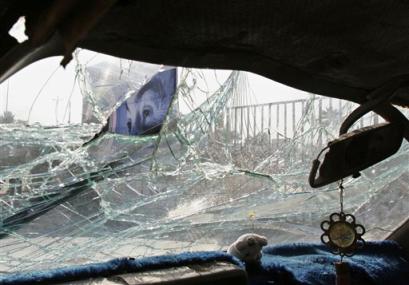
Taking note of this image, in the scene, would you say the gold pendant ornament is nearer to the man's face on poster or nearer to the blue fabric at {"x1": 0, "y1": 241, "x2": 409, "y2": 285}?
the blue fabric at {"x1": 0, "y1": 241, "x2": 409, "y2": 285}

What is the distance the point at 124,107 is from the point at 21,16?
6.27 ft

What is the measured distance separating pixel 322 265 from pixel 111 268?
0.82 meters

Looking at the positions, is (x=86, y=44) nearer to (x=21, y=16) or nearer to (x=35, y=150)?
(x=21, y=16)

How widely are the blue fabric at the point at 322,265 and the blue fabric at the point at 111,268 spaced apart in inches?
9.1

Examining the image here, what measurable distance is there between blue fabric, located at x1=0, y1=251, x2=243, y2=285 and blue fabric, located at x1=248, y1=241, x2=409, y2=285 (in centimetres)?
23

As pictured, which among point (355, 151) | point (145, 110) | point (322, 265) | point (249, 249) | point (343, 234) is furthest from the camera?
point (145, 110)

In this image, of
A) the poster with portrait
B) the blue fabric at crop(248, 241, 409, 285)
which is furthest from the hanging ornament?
the poster with portrait

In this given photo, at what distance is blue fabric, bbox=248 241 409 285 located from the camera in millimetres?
1640

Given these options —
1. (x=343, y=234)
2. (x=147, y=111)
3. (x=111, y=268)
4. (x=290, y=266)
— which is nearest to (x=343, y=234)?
(x=343, y=234)

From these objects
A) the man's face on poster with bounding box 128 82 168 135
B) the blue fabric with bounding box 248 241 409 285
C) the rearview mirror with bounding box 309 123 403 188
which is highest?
the man's face on poster with bounding box 128 82 168 135

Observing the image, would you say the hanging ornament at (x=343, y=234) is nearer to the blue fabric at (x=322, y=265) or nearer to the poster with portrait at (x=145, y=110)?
the blue fabric at (x=322, y=265)

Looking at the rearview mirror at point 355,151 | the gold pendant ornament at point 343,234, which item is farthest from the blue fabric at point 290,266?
the rearview mirror at point 355,151

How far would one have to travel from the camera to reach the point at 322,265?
5.82 ft

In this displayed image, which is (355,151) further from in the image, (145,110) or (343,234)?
(145,110)
